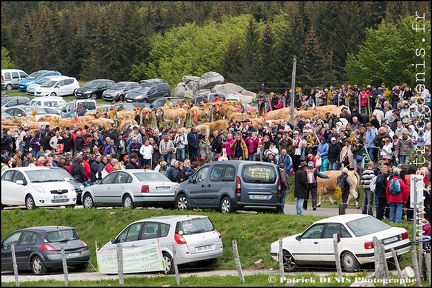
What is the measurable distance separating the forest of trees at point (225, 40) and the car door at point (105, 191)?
1323 inches

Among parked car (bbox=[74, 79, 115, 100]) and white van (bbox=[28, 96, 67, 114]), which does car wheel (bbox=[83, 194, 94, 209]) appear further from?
parked car (bbox=[74, 79, 115, 100])

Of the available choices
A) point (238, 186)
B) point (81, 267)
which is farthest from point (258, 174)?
point (81, 267)

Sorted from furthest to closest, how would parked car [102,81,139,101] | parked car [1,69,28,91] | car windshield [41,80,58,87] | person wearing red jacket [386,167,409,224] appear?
parked car [1,69,28,91] → car windshield [41,80,58,87] → parked car [102,81,139,101] → person wearing red jacket [386,167,409,224]

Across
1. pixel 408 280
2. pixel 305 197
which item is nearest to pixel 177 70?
pixel 305 197

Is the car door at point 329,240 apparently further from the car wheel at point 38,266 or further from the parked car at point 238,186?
the car wheel at point 38,266

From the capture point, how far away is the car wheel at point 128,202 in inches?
1238

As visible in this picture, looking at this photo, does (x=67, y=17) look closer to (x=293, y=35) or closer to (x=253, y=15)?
(x=253, y=15)

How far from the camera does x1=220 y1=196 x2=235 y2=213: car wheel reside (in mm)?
28291

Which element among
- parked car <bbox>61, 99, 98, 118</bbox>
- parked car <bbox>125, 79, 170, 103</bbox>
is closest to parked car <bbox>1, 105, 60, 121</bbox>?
parked car <bbox>61, 99, 98, 118</bbox>

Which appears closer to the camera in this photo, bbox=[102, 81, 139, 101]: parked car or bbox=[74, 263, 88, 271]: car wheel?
bbox=[74, 263, 88, 271]: car wheel

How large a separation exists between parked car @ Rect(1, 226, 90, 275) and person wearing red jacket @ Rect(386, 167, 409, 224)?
9.04 m

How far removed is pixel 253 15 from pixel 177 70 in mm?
12559

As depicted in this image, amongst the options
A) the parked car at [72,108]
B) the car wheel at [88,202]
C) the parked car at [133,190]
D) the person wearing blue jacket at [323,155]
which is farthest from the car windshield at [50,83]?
the person wearing blue jacket at [323,155]

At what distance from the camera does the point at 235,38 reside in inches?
3644
